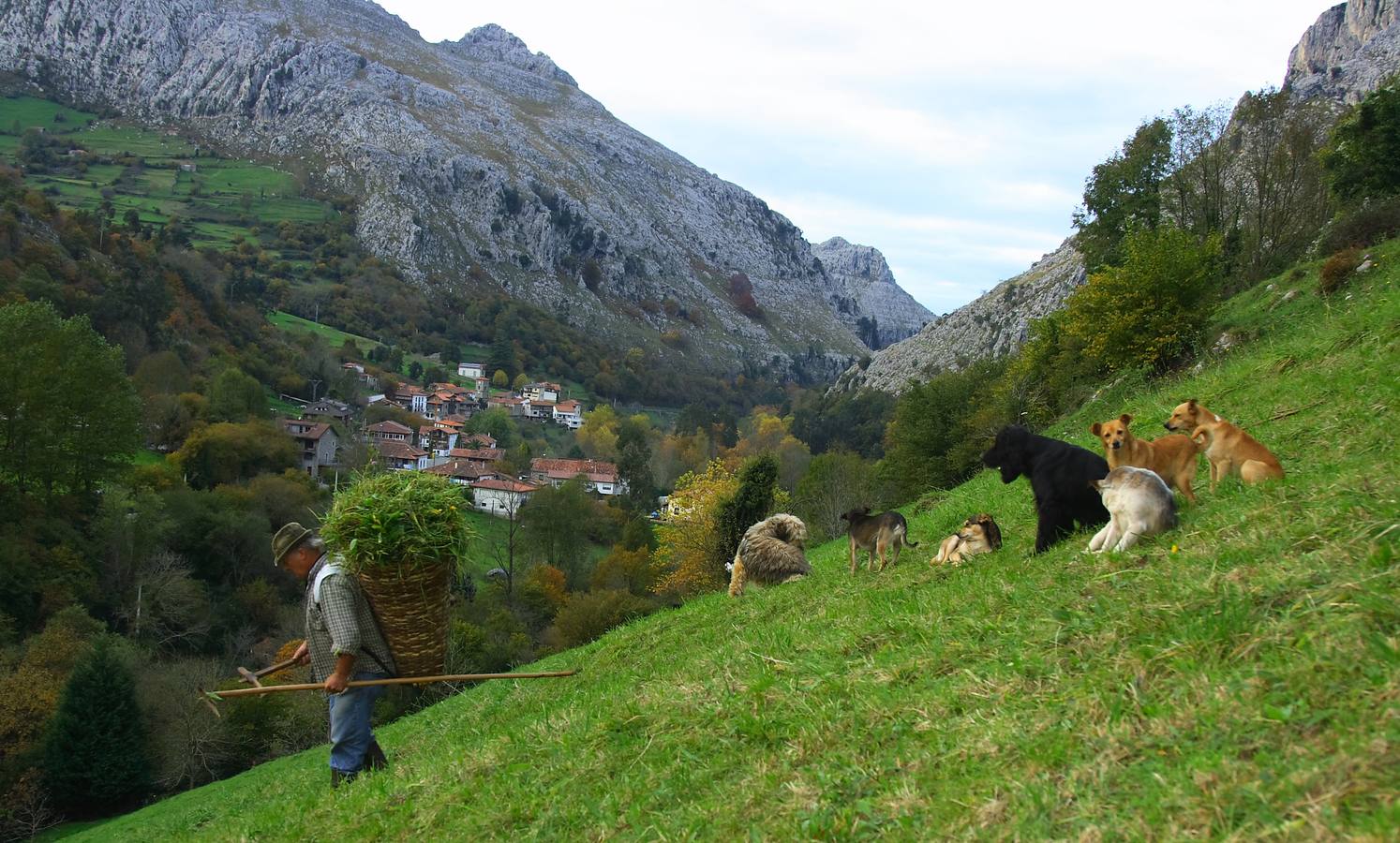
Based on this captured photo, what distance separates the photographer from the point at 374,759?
8969 millimetres

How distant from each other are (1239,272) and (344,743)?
44.5 meters

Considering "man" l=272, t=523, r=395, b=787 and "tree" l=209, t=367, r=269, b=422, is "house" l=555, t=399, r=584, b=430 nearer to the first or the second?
"tree" l=209, t=367, r=269, b=422

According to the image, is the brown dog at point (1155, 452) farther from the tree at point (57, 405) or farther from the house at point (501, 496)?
the house at point (501, 496)

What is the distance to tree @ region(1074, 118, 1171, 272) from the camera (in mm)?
44531

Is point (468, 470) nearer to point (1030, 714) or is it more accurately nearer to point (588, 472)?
point (588, 472)

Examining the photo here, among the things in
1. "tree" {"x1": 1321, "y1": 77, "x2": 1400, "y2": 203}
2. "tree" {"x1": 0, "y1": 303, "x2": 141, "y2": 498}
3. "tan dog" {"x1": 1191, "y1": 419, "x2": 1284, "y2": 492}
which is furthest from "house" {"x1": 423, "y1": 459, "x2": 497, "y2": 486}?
"tan dog" {"x1": 1191, "y1": 419, "x2": 1284, "y2": 492}

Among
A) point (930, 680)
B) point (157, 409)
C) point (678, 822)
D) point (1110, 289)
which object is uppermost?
point (1110, 289)

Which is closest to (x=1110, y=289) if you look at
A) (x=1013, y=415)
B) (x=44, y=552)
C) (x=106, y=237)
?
(x=1013, y=415)

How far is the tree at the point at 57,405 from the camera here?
54406 millimetres

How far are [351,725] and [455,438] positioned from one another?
362ft

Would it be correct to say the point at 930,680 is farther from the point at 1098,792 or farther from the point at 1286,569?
the point at 1286,569

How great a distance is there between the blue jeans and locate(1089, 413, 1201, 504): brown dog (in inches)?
326

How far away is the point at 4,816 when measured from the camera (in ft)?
103

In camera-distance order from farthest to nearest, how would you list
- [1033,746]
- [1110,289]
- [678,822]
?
[1110,289] → [678,822] → [1033,746]
